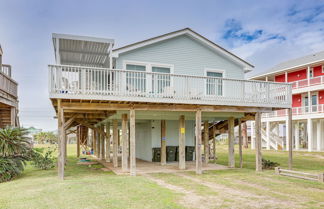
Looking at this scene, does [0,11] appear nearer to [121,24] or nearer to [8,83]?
[8,83]

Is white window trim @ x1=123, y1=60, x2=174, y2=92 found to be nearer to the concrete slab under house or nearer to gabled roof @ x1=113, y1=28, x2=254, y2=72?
the concrete slab under house

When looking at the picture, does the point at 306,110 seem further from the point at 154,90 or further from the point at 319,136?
the point at 154,90

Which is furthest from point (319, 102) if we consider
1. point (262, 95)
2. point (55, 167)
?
point (55, 167)

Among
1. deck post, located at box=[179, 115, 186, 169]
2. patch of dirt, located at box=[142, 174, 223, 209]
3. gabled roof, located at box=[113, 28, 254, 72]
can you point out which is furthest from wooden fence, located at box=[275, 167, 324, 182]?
gabled roof, located at box=[113, 28, 254, 72]

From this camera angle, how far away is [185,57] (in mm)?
15484

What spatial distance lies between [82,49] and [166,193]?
9421 millimetres

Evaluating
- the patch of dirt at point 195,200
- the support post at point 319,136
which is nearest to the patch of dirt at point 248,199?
the patch of dirt at point 195,200

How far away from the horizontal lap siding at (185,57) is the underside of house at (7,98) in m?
6.16

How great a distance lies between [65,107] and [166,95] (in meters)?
4.09

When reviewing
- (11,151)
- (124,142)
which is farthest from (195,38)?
(11,151)

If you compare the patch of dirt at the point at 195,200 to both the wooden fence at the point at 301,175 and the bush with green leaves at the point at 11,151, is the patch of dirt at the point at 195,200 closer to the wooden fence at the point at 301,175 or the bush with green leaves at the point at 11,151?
the wooden fence at the point at 301,175

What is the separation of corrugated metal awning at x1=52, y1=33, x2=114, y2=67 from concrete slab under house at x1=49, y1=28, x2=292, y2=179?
43 mm

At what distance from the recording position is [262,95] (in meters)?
13.8

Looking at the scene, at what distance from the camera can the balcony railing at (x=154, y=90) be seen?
1008 cm
